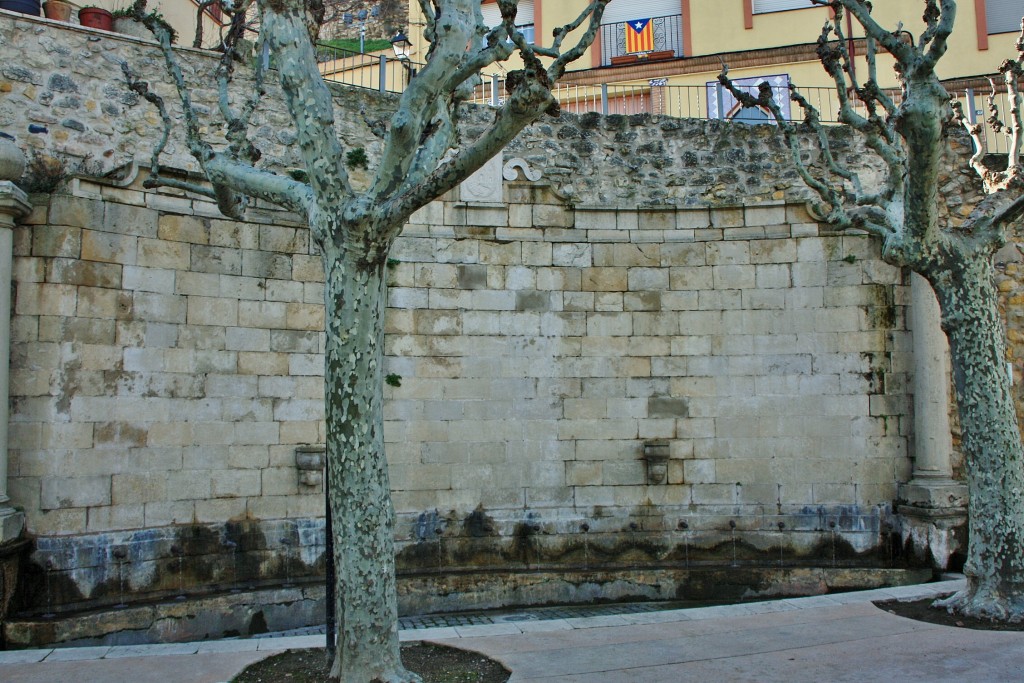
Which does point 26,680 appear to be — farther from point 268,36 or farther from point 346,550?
point 268,36

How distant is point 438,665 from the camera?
5980 mm

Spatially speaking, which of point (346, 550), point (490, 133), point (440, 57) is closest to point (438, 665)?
point (346, 550)

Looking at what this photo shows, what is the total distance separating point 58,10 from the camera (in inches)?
386

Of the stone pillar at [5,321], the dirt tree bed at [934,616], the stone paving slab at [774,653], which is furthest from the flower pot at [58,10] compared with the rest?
the dirt tree bed at [934,616]

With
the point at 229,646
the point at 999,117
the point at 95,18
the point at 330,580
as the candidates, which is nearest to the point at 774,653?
the point at 330,580

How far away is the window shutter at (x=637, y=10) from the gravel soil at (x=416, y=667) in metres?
15.2

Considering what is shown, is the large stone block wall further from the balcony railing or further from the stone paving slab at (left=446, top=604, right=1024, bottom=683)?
the balcony railing

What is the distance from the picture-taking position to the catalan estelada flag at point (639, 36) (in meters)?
18.2

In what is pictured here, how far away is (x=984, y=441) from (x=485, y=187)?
5.77 metres

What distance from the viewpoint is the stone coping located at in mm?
6426

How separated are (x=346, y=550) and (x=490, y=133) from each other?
270cm

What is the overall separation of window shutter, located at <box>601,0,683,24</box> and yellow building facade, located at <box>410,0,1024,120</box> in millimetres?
21

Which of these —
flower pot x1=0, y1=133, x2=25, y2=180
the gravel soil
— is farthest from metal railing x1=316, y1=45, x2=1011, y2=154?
the gravel soil

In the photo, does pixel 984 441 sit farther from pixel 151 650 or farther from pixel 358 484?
pixel 151 650
